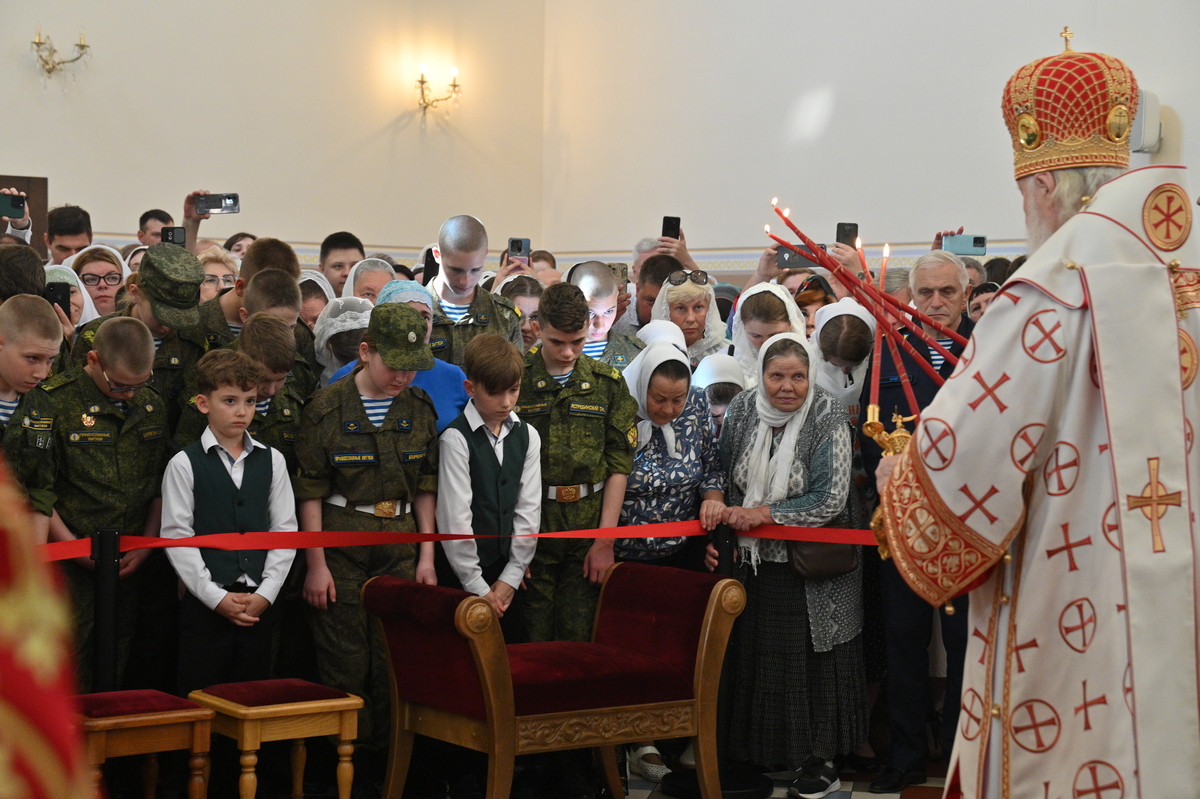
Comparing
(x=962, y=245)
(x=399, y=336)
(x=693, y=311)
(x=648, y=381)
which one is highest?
(x=962, y=245)

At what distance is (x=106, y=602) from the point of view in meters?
3.62

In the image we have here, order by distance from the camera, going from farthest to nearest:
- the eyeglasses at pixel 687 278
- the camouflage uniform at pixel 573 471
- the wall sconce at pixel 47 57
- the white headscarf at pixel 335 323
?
the wall sconce at pixel 47 57
the eyeglasses at pixel 687 278
the white headscarf at pixel 335 323
the camouflage uniform at pixel 573 471

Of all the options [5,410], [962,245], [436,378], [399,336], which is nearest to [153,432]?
[5,410]

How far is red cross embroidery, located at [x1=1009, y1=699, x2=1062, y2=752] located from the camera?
7.25 feet

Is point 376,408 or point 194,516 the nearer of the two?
point 194,516

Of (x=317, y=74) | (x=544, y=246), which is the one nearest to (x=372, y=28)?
(x=317, y=74)

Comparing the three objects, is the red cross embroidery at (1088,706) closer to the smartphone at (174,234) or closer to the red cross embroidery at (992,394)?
the red cross embroidery at (992,394)

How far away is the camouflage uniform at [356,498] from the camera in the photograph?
4.12m

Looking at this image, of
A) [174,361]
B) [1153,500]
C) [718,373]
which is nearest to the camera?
[1153,500]

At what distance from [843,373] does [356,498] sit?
2.17 meters

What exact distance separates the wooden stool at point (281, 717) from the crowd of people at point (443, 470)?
14.5 inches

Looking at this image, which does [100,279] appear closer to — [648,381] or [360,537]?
[360,537]

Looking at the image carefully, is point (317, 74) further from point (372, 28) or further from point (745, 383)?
point (745, 383)

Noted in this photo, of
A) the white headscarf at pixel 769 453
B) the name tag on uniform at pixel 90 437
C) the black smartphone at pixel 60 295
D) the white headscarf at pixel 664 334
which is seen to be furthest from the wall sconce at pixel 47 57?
the white headscarf at pixel 769 453
